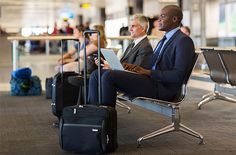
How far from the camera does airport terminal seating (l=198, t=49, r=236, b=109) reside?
612 centimetres

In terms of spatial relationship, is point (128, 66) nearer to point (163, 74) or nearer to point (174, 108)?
point (163, 74)

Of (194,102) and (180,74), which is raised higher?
(180,74)

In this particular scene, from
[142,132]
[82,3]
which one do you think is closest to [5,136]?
[142,132]

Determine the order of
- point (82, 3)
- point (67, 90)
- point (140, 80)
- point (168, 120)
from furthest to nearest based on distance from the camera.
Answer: point (82, 3) → point (168, 120) → point (67, 90) → point (140, 80)

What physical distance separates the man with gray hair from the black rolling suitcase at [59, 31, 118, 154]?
0.84 m

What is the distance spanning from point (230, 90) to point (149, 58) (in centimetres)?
270

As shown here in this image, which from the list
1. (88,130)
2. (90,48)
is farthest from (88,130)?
(90,48)

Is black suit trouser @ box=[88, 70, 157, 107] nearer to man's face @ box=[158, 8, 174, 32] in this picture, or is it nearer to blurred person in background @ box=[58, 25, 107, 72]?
man's face @ box=[158, 8, 174, 32]

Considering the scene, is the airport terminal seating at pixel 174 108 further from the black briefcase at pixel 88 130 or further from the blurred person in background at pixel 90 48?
the blurred person in background at pixel 90 48

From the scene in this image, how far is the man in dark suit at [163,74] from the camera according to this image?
13.8 feet

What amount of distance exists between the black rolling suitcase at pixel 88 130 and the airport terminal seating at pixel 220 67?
2.61 m

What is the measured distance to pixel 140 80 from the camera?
14.0ft

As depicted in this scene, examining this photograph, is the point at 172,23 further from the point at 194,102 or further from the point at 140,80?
the point at 194,102

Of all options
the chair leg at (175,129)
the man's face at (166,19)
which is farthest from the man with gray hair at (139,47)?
the chair leg at (175,129)
